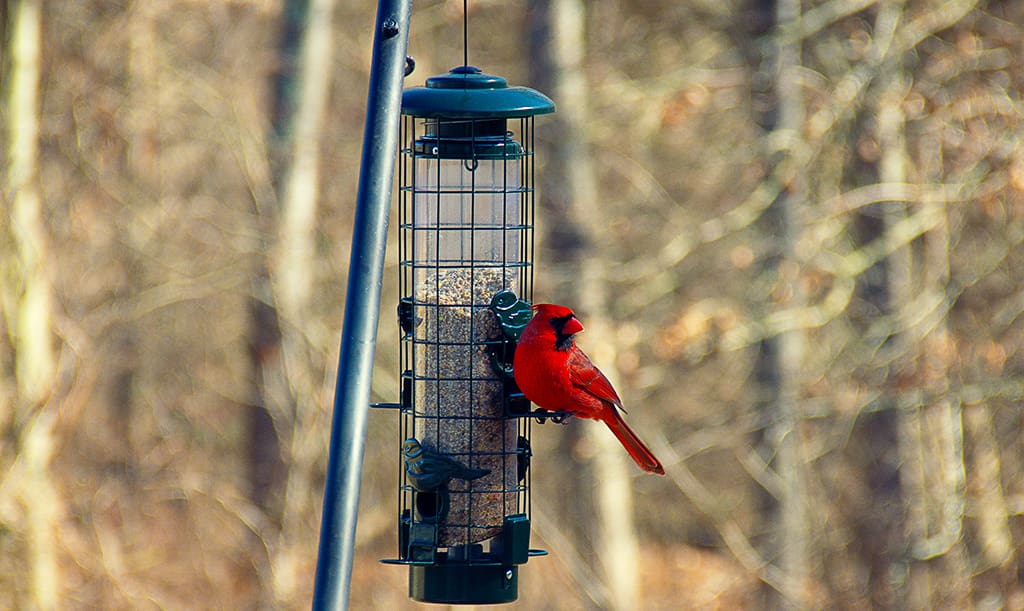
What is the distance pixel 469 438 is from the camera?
17.9ft

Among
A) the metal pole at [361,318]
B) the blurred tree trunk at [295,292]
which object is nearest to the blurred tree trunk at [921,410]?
the blurred tree trunk at [295,292]

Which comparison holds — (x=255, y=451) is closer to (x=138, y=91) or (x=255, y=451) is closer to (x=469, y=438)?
(x=138, y=91)

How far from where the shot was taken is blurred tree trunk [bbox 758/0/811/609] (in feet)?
41.3

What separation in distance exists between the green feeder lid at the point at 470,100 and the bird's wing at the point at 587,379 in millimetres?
999

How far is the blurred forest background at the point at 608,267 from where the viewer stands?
12469mm

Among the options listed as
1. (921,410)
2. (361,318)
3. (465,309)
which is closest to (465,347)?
(465,309)

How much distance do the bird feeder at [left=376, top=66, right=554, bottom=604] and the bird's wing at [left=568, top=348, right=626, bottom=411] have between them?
271mm

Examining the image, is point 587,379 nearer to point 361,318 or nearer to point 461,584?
point 461,584

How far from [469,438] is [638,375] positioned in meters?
7.80

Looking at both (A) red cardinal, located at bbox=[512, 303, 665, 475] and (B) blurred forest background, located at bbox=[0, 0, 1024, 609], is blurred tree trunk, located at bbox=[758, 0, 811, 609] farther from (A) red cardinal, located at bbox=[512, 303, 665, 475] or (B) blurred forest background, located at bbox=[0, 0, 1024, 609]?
(A) red cardinal, located at bbox=[512, 303, 665, 475]

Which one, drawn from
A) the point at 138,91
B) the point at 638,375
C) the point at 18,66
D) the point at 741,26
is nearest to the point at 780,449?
the point at 638,375

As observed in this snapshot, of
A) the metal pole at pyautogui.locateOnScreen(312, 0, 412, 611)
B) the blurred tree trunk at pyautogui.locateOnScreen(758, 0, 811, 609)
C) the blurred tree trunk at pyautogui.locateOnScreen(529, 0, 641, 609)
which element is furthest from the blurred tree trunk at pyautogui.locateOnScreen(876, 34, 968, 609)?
the metal pole at pyautogui.locateOnScreen(312, 0, 412, 611)

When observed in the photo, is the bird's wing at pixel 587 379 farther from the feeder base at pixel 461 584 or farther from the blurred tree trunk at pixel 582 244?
the blurred tree trunk at pixel 582 244

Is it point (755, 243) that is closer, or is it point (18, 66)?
point (18, 66)
